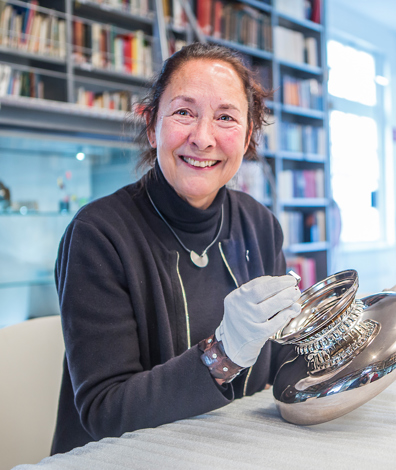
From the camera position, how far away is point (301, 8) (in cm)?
415

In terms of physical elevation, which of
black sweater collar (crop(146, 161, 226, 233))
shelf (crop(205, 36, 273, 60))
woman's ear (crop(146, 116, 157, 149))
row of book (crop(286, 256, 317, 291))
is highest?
shelf (crop(205, 36, 273, 60))

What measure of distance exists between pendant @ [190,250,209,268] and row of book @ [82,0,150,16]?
223cm

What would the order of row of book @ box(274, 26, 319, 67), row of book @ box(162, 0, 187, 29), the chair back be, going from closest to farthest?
1. the chair back
2. row of book @ box(162, 0, 187, 29)
3. row of book @ box(274, 26, 319, 67)

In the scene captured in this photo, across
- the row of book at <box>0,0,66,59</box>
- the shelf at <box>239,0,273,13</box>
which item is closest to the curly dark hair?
the row of book at <box>0,0,66,59</box>

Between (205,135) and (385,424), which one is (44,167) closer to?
(205,135)

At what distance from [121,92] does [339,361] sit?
2640 mm

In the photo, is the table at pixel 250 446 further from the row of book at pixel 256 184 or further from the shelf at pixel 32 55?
the row of book at pixel 256 184

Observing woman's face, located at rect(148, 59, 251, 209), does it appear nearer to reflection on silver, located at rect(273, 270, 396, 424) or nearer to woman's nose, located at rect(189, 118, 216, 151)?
woman's nose, located at rect(189, 118, 216, 151)

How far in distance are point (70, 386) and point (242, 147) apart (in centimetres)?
63

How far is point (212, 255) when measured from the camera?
1.10m

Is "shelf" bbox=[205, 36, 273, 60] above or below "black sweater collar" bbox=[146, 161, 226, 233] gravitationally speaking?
above

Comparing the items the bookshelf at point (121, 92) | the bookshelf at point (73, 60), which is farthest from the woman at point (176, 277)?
the bookshelf at point (73, 60)

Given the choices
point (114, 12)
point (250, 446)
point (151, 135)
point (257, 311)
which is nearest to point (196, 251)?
point (151, 135)

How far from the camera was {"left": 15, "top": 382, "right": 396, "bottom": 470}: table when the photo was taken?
52 centimetres
